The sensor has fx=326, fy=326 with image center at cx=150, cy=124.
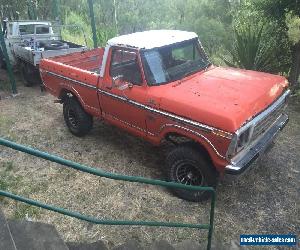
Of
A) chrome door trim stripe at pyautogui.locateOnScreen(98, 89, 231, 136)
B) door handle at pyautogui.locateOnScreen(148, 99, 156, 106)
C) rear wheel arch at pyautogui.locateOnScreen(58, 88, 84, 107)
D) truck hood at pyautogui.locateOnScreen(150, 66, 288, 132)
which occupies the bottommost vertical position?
rear wheel arch at pyautogui.locateOnScreen(58, 88, 84, 107)

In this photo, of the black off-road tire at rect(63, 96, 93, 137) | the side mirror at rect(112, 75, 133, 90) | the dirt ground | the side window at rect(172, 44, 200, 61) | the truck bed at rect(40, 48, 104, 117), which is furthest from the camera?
the black off-road tire at rect(63, 96, 93, 137)

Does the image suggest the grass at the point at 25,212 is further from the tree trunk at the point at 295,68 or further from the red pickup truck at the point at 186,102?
the tree trunk at the point at 295,68

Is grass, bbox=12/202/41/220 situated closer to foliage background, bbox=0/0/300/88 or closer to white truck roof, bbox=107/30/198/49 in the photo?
white truck roof, bbox=107/30/198/49

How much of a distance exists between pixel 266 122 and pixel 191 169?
127 cm

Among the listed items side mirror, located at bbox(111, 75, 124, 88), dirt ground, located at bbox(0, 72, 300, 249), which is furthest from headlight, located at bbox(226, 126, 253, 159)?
side mirror, located at bbox(111, 75, 124, 88)

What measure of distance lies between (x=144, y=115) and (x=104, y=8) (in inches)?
773

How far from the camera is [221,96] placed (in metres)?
4.40

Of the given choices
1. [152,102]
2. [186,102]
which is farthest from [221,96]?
[152,102]

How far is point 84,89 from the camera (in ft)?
19.4

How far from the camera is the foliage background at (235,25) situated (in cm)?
784

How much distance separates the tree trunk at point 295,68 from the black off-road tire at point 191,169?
15.7ft

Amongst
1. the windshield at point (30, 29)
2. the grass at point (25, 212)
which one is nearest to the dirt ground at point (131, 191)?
the grass at point (25, 212)

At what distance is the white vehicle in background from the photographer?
9102mm

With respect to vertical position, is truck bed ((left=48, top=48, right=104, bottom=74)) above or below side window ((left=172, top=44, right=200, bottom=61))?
below
